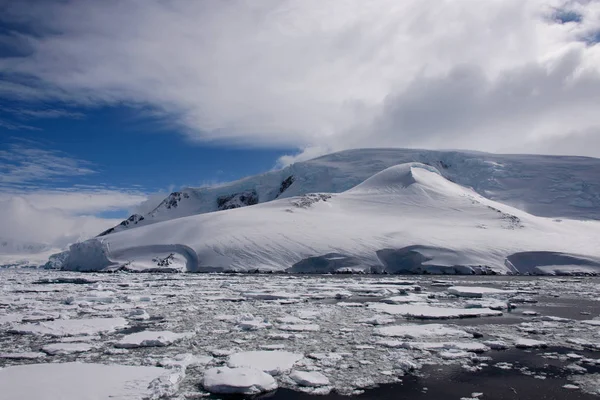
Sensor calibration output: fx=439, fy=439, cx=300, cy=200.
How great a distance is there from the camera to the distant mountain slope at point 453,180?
225 ft

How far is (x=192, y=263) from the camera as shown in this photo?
4141 cm

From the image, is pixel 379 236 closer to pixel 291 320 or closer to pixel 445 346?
pixel 291 320

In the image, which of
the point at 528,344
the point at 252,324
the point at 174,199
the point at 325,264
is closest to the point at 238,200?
the point at 174,199

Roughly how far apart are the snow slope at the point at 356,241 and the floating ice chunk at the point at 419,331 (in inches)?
1065

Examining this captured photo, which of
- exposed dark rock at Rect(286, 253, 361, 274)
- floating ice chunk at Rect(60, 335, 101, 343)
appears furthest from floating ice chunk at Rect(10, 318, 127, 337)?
exposed dark rock at Rect(286, 253, 361, 274)

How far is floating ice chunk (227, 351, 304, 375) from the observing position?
7652 millimetres

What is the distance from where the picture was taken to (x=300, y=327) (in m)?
11.5

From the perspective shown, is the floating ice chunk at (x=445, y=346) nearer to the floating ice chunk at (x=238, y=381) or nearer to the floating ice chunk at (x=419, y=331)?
the floating ice chunk at (x=419, y=331)

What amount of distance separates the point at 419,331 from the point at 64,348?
8125 millimetres

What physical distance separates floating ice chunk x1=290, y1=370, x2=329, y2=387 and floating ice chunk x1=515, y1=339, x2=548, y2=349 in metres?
4.92

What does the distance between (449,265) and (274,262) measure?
49.2 ft

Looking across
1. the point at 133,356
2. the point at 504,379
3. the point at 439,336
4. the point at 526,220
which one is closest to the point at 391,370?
the point at 504,379

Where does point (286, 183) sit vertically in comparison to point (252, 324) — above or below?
above

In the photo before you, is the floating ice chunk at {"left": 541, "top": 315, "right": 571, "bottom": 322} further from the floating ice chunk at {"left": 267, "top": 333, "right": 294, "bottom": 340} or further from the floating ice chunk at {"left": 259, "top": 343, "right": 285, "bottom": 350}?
the floating ice chunk at {"left": 259, "top": 343, "right": 285, "bottom": 350}
